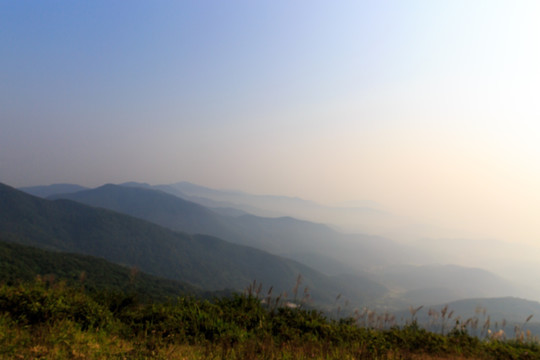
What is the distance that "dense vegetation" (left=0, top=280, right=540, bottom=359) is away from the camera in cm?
489

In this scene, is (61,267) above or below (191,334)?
below

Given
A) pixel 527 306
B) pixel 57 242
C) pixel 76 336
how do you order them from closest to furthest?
pixel 76 336, pixel 527 306, pixel 57 242

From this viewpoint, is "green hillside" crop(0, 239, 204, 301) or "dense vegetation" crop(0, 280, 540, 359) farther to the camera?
"green hillside" crop(0, 239, 204, 301)

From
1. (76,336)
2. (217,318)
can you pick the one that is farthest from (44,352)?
(217,318)

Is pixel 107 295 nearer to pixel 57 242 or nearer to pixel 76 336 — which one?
pixel 76 336

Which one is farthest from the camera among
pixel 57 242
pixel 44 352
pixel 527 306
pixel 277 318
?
pixel 57 242

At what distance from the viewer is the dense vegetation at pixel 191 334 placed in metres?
4.89

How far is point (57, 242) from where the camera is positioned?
18175 cm

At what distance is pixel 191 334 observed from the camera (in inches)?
244

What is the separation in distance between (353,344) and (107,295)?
636 centimetres

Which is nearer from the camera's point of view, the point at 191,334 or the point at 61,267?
the point at 191,334

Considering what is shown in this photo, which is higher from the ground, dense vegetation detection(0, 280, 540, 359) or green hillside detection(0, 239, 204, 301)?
dense vegetation detection(0, 280, 540, 359)

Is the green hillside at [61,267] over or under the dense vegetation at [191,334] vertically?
under

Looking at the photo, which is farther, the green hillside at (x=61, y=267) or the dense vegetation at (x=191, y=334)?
the green hillside at (x=61, y=267)
